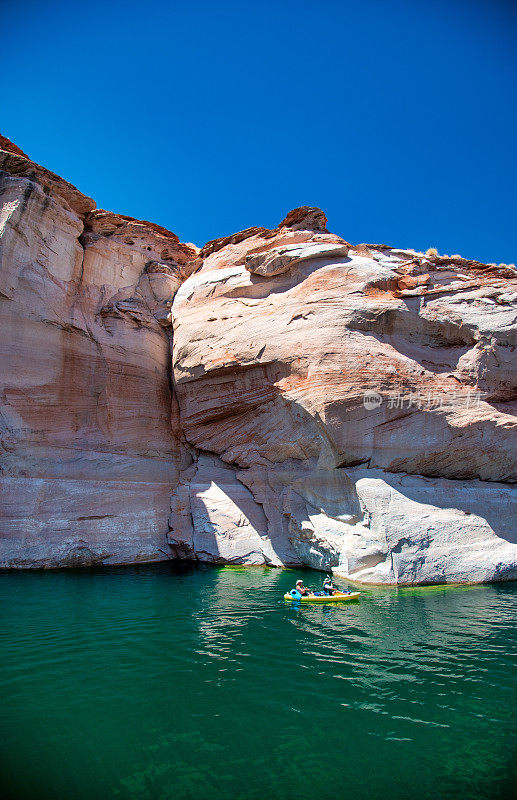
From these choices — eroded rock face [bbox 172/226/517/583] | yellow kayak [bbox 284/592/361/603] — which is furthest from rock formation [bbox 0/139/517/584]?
yellow kayak [bbox 284/592/361/603]

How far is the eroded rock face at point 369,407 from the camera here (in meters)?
16.3

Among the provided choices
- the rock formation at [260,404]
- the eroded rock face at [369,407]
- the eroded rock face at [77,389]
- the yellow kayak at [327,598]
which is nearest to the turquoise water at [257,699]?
the yellow kayak at [327,598]

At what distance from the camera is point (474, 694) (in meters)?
7.94

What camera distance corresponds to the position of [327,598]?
13.4m

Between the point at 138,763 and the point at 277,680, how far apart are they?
3037 millimetres

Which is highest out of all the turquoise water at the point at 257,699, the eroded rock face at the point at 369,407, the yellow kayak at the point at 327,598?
the eroded rock face at the point at 369,407

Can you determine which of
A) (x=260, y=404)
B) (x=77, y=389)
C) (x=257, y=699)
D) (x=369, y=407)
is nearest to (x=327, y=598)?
(x=257, y=699)

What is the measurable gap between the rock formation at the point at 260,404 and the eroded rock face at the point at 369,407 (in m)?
0.07

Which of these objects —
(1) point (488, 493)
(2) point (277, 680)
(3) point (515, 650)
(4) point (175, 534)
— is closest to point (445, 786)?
(2) point (277, 680)

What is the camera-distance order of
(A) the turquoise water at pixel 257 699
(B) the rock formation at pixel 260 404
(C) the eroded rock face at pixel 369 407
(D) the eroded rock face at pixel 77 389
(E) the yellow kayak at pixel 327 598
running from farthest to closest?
(D) the eroded rock face at pixel 77 389
(B) the rock formation at pixel 260 404
(C) the eroded rock face at pixel 369 407
(E) the yellow kayak at pixel 327 598
(A) the turquoise water at pixel 257 699

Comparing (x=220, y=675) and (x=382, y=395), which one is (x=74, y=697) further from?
(x=382, y=395)

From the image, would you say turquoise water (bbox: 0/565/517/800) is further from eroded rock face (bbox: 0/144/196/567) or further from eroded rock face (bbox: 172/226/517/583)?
eroded rock face (bbox: 0/144/196/567)

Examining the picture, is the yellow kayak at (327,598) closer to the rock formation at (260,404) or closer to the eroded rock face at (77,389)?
the rock formation at (260,404)

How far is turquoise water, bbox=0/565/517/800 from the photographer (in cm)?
572
